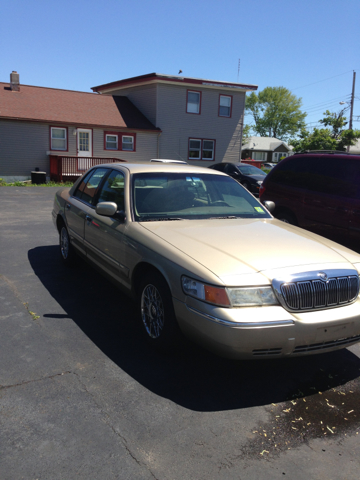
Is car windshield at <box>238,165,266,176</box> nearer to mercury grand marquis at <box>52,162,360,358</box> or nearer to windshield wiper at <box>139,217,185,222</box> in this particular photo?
mercury grand marquis at <box>52,162,360,358</box>

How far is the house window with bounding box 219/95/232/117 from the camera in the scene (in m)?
28.3

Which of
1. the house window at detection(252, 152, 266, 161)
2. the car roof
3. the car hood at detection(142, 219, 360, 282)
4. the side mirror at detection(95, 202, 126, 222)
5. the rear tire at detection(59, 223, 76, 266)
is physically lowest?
the rear tire at detection(59, 223, 76, 266)

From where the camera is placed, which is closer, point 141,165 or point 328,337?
point 328,337

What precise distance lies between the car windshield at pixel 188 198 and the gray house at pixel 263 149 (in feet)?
233

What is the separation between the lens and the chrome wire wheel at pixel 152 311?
148 inches

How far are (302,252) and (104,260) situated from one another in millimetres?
2259

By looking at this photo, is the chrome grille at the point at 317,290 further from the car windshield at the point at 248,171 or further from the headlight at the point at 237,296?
the car windshield at the point at 248,171

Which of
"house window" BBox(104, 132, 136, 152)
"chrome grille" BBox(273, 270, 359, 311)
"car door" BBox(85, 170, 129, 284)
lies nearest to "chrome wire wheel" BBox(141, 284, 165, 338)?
"car door" BBox(85, 170, 129, 284)

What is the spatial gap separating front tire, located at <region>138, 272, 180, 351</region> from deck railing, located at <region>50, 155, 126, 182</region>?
1910 centimetres

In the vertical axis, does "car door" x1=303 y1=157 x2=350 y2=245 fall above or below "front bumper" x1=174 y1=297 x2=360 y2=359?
above

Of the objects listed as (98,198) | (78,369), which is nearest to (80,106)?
(98,198)

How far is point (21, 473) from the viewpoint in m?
2.39

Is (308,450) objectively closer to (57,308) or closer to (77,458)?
(77,458)

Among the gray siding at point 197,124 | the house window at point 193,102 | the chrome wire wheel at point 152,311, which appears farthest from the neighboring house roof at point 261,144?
the chrome wire wheel at point 152,311
